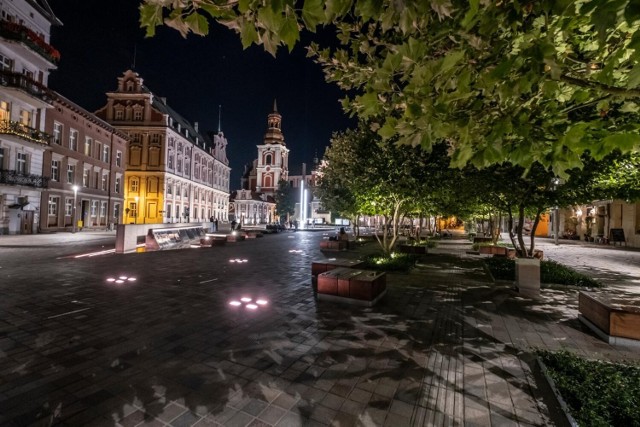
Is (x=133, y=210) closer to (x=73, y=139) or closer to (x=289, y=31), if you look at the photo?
(x=73, y=139)

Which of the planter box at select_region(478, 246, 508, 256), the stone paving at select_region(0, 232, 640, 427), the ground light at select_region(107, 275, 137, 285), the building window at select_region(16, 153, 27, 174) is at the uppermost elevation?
the building window at select_region(16, 153, 27, 174)

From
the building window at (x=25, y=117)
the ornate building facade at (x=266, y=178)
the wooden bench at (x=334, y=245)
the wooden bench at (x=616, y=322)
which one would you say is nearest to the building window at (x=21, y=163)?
the building window at (x=25, y=117)

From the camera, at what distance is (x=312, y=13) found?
7.54ft

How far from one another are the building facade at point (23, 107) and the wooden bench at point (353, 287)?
101ft

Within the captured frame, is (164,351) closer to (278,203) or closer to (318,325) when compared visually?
(318,325)

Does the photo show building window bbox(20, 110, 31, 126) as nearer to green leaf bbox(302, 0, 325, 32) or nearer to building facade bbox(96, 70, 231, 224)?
building facade bbox(96, 70, 231, 224)

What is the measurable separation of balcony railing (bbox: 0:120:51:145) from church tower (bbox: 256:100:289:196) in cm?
7223

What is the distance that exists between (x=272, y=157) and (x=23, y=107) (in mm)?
74250

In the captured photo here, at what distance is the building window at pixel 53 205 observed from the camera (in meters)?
A: 30.7

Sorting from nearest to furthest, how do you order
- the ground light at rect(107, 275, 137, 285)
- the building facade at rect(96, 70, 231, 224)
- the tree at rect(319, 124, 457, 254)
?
the ground light at rect(107, 275, 137, 285) → the tree at rect(319, 124, 457, 254) → the building facade at rect(96, 70, 231, 224)

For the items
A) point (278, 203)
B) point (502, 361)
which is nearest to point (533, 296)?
point (502, 361)

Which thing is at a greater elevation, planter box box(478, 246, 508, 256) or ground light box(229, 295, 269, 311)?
planter box box(478, 246, 508, 256)

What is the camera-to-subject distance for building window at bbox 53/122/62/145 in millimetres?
31062

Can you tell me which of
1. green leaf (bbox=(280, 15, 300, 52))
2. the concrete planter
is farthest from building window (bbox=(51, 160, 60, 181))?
the concrete planter
